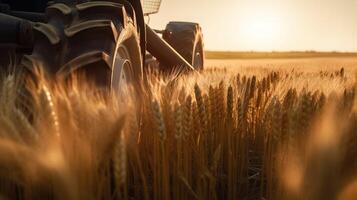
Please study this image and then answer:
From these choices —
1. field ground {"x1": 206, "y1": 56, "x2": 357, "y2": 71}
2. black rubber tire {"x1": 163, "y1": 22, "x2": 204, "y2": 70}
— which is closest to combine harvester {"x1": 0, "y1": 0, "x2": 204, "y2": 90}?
black rubber tire {"x1": 163, "y1": 22, "x2": 204, "y2": 70}

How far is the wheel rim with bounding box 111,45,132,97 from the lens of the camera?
2.15 meters

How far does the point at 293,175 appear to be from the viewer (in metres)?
1.08

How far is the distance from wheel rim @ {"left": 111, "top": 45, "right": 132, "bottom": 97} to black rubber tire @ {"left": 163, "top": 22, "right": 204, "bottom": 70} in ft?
10.1

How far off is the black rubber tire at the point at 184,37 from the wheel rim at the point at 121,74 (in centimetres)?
309

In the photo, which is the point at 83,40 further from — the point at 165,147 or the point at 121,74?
the point at 165,147

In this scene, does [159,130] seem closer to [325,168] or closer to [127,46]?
[325,168]

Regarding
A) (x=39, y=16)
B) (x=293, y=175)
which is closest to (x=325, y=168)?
(x=293, y=175)

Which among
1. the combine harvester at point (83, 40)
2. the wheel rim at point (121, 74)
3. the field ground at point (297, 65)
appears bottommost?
the field ground at point (297, 65)

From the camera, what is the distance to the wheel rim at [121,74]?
84.5 inches

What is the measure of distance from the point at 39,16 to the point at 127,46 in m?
0.78

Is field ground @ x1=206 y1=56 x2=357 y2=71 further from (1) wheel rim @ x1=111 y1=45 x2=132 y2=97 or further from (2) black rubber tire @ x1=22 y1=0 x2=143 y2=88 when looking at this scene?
(2) black rubber tire @ x1=22 y1=0 x2=143 y2=88

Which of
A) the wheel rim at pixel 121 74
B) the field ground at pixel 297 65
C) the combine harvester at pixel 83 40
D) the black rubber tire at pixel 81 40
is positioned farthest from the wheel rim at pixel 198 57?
Answer: the black rubber tire at pixel 81 40

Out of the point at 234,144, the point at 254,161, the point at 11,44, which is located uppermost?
the point at 11,44

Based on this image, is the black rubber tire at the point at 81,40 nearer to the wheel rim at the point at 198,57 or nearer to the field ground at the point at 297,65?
the wheel rim at the point at 198,57
